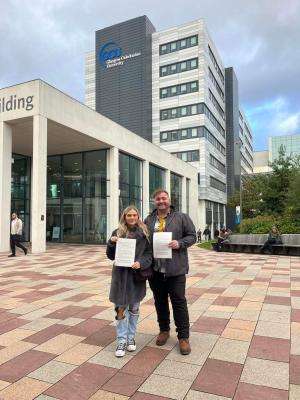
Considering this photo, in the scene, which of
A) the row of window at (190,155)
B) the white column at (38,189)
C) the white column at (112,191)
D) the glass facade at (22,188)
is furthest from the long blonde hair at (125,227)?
the row of window at (190,155)

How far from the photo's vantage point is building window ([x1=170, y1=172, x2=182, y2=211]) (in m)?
37.4

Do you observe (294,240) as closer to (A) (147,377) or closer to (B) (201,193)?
(A) (147,377)

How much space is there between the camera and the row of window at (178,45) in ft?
176

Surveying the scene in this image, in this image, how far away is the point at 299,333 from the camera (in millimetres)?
5332

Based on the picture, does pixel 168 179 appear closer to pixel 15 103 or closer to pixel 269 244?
pixel 269 244

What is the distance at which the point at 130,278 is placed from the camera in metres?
4.49

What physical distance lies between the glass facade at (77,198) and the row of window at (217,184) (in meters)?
31.6

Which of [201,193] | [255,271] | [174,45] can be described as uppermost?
[174,45]

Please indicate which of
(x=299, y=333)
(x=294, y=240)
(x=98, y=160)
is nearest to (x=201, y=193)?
(x=98, y=160)

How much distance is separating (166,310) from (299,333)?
6.36 feet

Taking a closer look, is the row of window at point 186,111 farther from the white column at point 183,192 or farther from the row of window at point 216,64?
the white column at point 183,192

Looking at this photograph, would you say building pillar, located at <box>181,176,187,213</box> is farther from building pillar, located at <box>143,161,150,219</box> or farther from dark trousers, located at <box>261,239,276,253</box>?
dark trousers, located at <box>261,239,276,253</box>

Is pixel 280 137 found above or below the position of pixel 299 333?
above

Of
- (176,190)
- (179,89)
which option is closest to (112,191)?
(176,190)
